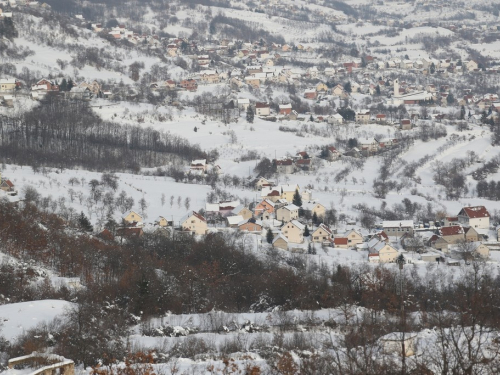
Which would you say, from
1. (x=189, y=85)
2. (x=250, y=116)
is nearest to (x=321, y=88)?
(x=189, y=85)

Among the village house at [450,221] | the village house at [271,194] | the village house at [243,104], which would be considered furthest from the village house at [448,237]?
the village house at [243,104]

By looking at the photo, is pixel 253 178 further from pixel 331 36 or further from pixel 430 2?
pixel 430 2

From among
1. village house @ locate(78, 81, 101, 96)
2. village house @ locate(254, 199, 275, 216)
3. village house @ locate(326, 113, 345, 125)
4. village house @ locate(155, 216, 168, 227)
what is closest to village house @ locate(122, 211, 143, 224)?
village house @ locate(155, 216, 168, 227)

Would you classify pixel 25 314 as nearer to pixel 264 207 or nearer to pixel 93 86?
pixel 264 207

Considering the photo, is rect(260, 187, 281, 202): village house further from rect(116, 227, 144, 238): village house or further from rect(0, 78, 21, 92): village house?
rect(0, 78, 21, 92): village house

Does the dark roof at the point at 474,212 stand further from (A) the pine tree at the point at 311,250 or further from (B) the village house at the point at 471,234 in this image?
(A) the pine tree at the point at 311,250

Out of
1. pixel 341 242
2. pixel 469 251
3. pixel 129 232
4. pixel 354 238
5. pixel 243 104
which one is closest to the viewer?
pixel 129 232
